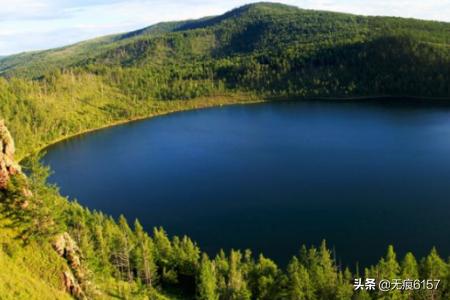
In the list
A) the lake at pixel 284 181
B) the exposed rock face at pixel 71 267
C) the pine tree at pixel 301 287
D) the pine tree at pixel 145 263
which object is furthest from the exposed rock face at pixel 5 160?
the lake at pixel 284 181

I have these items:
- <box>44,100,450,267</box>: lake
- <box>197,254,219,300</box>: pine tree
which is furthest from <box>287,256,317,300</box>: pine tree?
<box>44,100,450,267</box>: lake

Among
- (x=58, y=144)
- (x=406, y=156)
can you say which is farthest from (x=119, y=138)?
(x=406, y=156)

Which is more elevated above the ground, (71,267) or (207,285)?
(71,267)

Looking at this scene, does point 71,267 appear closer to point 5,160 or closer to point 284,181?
point 5,160

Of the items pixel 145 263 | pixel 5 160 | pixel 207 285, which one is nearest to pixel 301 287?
pixel 207 285

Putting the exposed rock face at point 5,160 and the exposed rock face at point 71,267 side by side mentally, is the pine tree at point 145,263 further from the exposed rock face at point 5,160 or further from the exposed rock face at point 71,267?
the exposed rock face at point 5,160

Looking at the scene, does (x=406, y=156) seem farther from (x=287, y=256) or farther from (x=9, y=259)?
(x=9, y=259)

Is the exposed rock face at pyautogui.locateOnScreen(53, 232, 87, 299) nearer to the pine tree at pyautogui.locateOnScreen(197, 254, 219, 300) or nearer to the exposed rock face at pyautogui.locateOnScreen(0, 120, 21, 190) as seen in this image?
the exposed rock face at pyautogui.locateOnScreen(0, 120, 21, 190)
